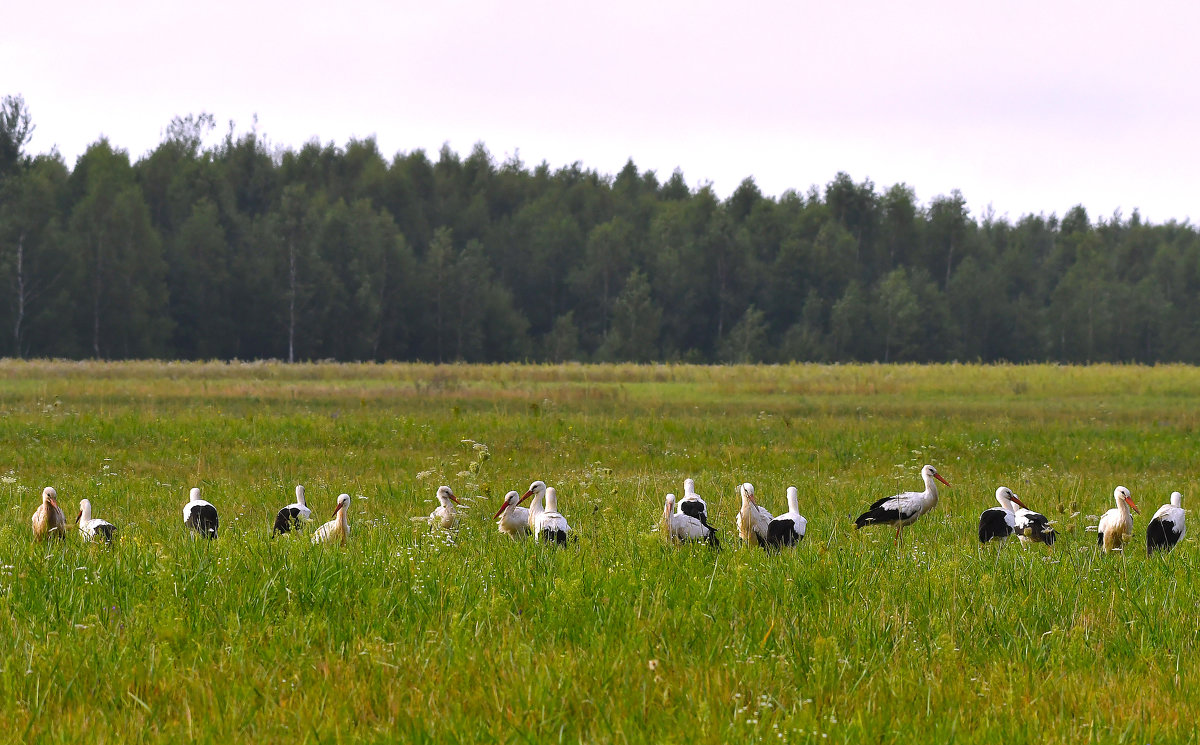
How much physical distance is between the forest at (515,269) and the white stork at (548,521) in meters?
74.1

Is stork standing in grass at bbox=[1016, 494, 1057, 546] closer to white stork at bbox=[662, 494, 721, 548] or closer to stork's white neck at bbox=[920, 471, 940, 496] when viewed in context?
stork's white neck at bbox=[920, 471, 940, 496]

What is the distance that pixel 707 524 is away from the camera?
10.5 meters

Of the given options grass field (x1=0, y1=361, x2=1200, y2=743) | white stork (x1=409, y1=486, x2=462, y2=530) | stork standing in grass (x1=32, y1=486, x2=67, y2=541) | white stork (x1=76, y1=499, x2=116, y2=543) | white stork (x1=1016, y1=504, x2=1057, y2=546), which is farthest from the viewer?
white stork (x1=1016, y1=504, x2=1057, y2=546)

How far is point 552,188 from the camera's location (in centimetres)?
12144

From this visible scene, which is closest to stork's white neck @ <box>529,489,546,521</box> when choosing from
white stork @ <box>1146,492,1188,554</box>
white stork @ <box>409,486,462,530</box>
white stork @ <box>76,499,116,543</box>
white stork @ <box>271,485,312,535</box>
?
white stork @ <box>409,486,462,530</box>

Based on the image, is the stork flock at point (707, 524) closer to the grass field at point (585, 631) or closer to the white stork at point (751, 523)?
the white stork at point (751, 523)

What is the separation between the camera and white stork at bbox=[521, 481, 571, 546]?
9.28 meters

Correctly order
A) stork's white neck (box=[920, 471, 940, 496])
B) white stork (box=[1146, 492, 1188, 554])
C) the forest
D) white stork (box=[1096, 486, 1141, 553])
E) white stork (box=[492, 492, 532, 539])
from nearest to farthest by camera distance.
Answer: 1. white stork (box=[1146, 492, 1188, 554])
2. white stork (box=[1096, 486, 1141, 553])
3. white stork (box=[492, 492, 532, 539])
4. stork's white neck (box=[920, 471, 940, 496])
5. the forest

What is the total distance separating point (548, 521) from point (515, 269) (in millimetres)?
102458

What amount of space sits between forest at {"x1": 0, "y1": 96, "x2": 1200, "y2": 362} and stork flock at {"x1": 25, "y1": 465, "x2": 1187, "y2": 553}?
73.4 metres

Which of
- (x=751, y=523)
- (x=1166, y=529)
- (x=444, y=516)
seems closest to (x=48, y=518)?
(x=444, y=516)

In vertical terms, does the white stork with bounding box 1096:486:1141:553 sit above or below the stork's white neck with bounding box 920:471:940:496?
below

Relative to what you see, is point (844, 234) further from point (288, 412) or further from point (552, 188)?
point (288, 412)

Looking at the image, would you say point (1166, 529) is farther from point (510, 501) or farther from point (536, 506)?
point (510, 501)
